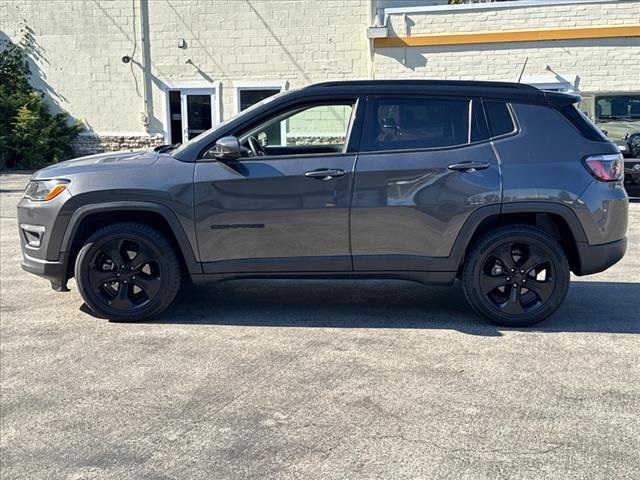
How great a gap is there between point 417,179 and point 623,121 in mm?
9434

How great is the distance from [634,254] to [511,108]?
3900 millimetres

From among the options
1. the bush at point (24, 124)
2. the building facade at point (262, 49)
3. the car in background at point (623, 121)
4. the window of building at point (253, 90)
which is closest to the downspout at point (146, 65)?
the building facade at point (262, 49)

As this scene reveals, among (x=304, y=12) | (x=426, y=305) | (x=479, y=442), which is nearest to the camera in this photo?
(x=479, y=442)

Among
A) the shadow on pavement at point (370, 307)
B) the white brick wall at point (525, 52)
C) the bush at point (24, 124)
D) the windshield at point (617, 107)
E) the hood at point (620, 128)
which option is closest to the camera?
the shadow on pavement at point (370, 307)

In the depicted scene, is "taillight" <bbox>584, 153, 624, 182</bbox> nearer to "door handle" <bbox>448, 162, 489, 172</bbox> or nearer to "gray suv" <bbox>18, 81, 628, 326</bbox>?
"gray suv" <bbox>18, 81, 628, 326</bbox>

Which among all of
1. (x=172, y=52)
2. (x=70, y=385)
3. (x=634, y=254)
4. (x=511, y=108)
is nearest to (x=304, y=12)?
(x=172, y=52)

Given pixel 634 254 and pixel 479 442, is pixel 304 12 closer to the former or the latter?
pixel 634 254

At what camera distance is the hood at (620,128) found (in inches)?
468

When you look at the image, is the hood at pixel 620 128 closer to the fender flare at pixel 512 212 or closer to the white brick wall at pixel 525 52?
the white brick wall at pixel 525 52

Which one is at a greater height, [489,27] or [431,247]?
[489,27]

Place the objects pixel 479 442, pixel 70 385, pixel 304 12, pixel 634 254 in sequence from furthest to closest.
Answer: pixel 304 12
pixel 634 254
pixel 70 385
pixel 479 442

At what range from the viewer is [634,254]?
7.60 metres

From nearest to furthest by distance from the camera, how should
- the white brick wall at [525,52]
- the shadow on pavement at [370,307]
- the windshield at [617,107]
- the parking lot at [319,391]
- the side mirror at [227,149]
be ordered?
the parking lot at [319,391], the side mirror at [227,149], the shadow on pavement at [370,307], the windshield at [617,107], the white brick wall at [525,52]

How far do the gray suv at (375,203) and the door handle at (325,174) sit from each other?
1cm
